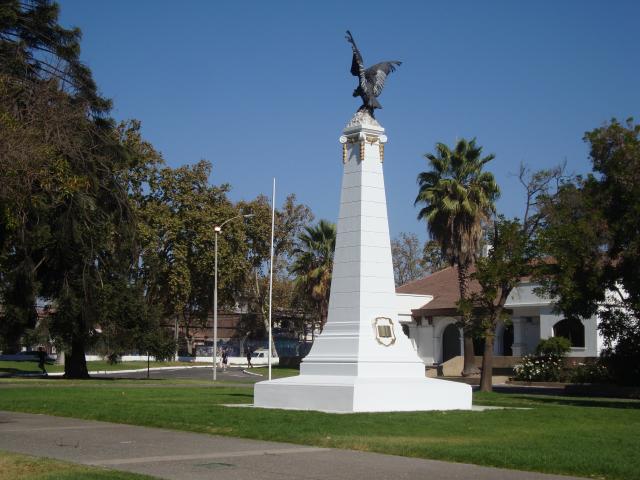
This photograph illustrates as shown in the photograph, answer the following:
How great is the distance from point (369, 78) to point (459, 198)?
2196 centimetres

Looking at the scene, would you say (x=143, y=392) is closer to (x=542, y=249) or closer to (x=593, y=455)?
(x=542, y=249)

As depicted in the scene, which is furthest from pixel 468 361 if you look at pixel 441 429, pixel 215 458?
pixel 215 458

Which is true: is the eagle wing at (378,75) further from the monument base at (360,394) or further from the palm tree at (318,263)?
the palm tree at (318,263)

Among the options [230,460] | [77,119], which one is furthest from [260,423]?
[77,119]

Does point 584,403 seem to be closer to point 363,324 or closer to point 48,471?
point 363,324

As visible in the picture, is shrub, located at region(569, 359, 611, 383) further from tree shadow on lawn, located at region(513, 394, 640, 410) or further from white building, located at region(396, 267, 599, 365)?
tree shadow on lawn, located at region(513, 394, 640, 410)

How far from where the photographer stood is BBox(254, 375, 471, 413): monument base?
2130 centimetres

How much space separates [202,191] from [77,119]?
4260 cm

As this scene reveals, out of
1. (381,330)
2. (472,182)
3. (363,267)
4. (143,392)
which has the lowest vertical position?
(143,392)

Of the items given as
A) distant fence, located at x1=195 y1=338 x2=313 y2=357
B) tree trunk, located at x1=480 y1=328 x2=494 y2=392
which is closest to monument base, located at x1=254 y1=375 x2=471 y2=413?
tree trunk, located at x1=480 y1=328 x2=494 y2=392

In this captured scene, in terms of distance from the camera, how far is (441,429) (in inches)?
672

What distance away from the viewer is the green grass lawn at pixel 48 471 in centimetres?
1060

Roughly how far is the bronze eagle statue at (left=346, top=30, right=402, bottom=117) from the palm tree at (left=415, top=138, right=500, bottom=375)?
21052 mm

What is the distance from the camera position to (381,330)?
2316cm
